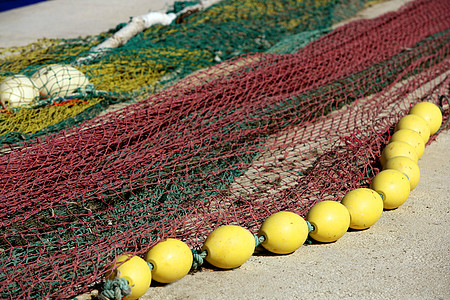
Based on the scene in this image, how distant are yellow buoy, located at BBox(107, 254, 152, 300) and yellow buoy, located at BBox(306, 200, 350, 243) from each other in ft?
3.38

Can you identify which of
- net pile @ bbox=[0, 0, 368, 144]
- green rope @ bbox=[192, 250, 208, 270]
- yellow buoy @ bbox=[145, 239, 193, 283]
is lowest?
green rope @ bbox=[192, 250, 208, 270]

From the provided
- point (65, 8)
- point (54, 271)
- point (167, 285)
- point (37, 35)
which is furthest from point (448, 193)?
point (65, 8)

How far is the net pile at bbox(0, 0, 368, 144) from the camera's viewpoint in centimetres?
457

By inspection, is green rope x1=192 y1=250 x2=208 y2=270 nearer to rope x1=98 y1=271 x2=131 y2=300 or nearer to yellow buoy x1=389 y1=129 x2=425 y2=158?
rope x1=98 y1=271 x2=131 y2=300

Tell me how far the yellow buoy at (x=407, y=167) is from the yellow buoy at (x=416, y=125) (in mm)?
588

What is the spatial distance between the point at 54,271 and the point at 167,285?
1.90ft

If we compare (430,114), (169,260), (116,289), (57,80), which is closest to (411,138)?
(430,114)

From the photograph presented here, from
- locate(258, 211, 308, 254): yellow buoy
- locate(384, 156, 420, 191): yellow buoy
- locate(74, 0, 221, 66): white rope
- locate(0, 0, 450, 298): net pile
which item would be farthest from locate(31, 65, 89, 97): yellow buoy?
locate(384, 156, 420, 191): yellow buoy

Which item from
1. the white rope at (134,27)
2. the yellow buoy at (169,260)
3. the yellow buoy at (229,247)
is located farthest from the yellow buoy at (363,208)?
the white rope at (134,27)

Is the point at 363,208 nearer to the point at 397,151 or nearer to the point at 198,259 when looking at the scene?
the point at 397,151

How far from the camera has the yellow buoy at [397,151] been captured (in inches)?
142

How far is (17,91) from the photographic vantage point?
A: 458 centimetres

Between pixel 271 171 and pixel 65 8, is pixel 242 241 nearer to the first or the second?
pixel 271 171

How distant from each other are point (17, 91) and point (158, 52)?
1.76m
